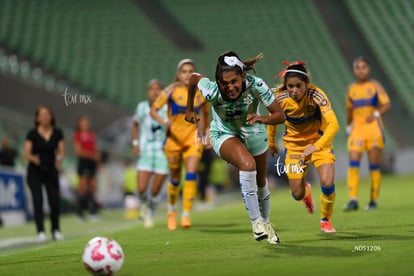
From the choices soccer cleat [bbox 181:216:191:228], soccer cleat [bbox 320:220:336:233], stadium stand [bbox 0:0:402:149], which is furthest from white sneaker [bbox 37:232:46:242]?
stadium stand [bbox 0:0:402:149]

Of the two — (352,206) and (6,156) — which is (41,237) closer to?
(352,206)

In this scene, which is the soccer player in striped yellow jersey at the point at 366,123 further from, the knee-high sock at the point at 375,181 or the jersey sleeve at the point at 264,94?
the jersey sleeve at the point at 264,94

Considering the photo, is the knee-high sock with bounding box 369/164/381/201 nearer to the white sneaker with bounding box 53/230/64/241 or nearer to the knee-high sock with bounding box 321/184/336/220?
the knee-high sock with bounding box 321/184/336/220

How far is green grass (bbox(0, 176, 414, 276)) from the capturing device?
22.6 ft

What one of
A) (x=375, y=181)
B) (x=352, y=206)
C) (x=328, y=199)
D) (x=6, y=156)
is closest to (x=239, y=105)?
(x=328, y=199)

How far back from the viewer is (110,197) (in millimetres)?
25125

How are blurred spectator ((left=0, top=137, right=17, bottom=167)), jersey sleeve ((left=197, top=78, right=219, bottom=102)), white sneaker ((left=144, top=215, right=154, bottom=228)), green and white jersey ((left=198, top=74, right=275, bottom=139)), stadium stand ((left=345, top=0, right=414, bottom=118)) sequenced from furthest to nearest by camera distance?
1. stadium stand ((left=345, top=0, right=414, bottom=118))
2. blurred spectator ((left=0, top=137, right=17, bottom=167))
3. white sneaker ((left=144, top=215, right=154, bottom=228))
4. jersey sleeve ((left=197, top=78, right=219, bottom=102))
5. green and white jersey ((left=198, top=74, right=275, bottom=139))

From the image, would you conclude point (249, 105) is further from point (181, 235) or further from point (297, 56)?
point (297, 56)

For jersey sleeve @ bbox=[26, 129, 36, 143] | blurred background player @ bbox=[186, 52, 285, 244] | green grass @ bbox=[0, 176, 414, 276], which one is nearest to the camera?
green grass @ bbox=[0, 176, 414, 276]

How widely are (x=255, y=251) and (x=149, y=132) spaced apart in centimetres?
665

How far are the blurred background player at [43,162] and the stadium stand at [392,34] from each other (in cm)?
1909

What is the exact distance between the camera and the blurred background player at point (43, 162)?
13.5m

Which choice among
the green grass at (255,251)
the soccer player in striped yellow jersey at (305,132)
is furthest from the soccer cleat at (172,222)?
the soccer player in striped yellow jersey at (305,132)

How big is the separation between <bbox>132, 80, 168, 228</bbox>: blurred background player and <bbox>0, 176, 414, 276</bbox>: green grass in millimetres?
820
